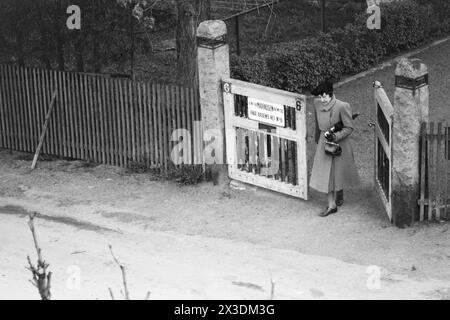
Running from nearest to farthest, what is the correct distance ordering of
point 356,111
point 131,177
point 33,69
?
point 131,177, point 33,69, point 356,111

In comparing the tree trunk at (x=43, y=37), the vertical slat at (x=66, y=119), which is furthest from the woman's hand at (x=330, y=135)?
the tree trunk at (x=43, y=37)

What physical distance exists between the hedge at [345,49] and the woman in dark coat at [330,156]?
4.49m

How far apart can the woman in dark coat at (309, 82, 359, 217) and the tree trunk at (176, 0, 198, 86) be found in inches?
134

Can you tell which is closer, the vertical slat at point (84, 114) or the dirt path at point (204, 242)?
the dirt path at point (204, 242)

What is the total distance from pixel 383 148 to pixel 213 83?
2.60 meters

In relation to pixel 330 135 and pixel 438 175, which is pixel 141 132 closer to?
pixel 330 135

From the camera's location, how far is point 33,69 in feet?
51.9

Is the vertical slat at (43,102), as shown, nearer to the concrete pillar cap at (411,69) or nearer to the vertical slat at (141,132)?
the vertical slat at (141,132)

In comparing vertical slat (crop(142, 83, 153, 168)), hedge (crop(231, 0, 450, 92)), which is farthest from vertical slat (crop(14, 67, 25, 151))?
hedge (crop(231, 0, 450, 92))

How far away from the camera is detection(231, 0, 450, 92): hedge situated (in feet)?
58.0

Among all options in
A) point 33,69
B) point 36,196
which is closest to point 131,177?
point 36,196

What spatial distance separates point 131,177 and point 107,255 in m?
3.20

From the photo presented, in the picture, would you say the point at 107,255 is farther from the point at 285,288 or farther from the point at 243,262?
the point at 285,288

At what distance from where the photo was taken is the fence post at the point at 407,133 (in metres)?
11.8
